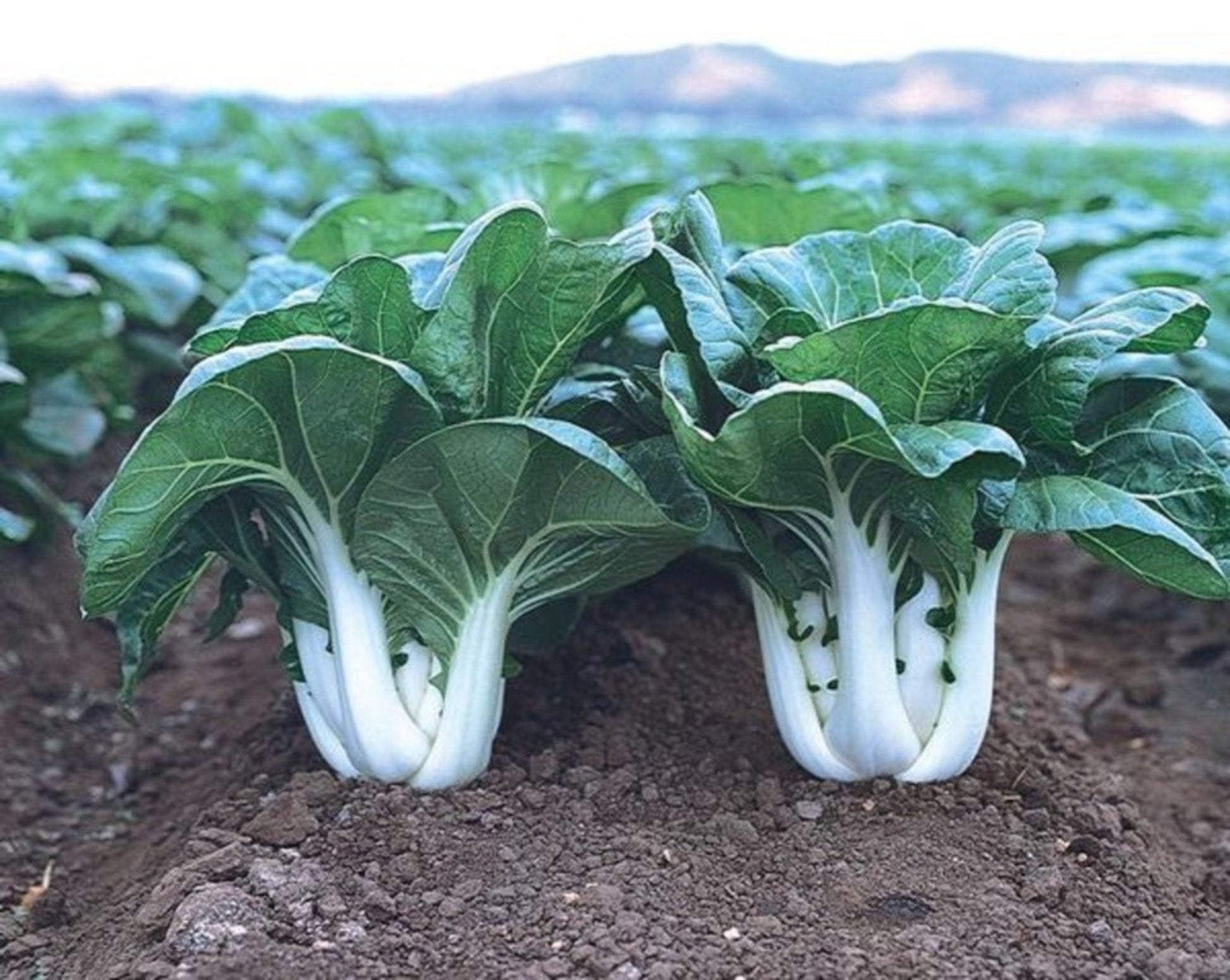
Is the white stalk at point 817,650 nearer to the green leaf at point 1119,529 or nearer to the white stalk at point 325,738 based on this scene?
the green leaf at point 1119,529

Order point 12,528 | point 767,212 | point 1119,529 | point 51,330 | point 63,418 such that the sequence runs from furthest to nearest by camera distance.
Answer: point 63,418 → point 51,330 → point 767,212 → point 12,528 → point 1119,529

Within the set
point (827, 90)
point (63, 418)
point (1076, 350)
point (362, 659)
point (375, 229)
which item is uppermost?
point (1076, 350)

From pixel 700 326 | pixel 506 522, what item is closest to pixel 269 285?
pixel 506 522

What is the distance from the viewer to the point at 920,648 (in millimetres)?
2846

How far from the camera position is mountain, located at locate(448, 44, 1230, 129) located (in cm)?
5719

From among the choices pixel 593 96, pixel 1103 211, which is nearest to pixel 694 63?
pixel 593 96

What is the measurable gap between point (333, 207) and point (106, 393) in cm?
155

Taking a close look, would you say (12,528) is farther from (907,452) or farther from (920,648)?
(907,452)

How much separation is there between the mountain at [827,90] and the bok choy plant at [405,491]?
148 feet

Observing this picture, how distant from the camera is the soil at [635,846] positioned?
7.84ft

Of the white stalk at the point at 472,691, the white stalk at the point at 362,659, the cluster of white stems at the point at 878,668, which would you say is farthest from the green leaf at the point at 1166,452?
the white stalk at the point at 362,659

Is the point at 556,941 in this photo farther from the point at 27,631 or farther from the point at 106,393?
the point at 106,393

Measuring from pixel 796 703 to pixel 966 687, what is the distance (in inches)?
12.6

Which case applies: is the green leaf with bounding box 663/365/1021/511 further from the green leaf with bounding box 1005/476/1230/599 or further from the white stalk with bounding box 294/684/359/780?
the white stalk with bounding box 294/684/359/780
